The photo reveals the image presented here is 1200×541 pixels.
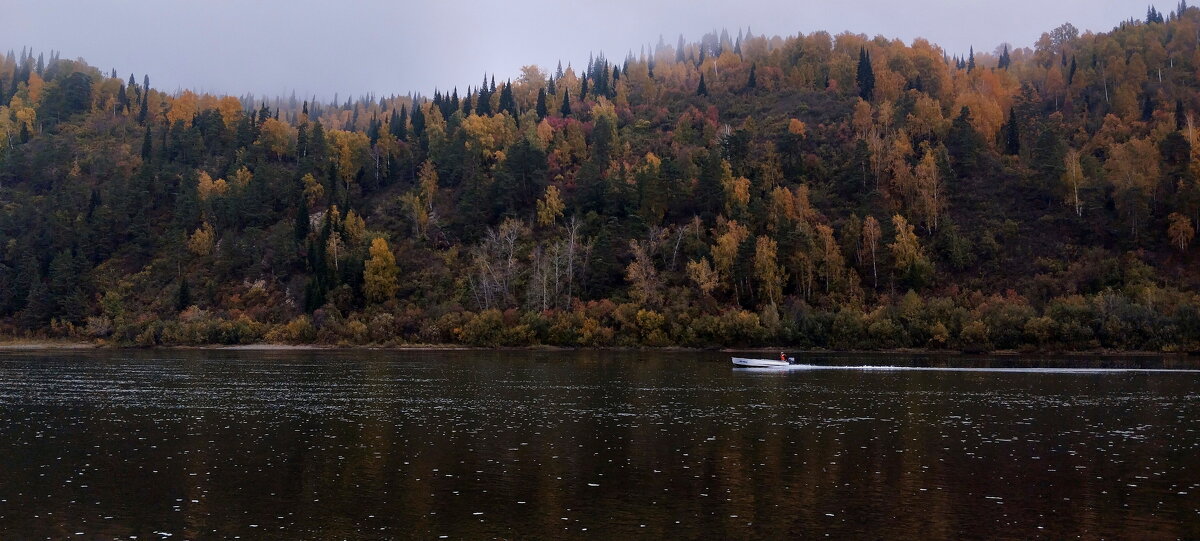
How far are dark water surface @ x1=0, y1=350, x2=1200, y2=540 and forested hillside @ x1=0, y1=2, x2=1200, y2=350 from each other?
1906 inches

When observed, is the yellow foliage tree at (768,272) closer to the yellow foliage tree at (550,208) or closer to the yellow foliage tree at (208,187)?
the yellow foliage tree at (550,208)

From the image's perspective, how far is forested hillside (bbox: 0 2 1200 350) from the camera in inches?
4567

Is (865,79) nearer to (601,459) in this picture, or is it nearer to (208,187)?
(208,187)

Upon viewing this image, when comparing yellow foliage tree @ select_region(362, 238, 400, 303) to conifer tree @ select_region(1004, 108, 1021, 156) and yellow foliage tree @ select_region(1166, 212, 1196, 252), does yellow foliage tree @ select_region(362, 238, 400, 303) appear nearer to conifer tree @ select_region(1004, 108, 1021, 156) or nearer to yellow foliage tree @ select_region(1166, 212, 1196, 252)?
conifer tree @ select_region(1004, 108, 1021, 156)

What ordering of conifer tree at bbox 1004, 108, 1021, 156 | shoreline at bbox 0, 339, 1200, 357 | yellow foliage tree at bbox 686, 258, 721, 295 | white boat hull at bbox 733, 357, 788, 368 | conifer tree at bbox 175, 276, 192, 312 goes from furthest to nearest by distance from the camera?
1. conifer tree at bbox 1004, 108, 1021, 156
2. conifer tree at bbox 175, 276, 192, 312
3. yellow foliage tree at bbox 686, 258, 721, 295
4. shoreline at bbox 0, 339, 1200, 357
5. white boat hull at bbox 733, 357, 788, 368

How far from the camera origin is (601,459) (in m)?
35.7

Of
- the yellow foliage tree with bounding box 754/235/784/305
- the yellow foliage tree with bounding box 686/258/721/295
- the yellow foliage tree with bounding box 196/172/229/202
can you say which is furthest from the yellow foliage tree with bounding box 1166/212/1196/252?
the yellow foliage tree with bounding box 196/172/229/202

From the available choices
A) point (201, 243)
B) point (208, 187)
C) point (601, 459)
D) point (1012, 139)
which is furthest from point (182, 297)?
point (1012, 139)

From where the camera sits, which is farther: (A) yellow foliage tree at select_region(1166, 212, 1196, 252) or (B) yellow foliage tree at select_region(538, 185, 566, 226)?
(B) yellow foliage tree at select_region(538, 185, 566, 226)

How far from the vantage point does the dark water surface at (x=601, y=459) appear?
25.5 m

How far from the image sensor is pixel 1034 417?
48.7 metres

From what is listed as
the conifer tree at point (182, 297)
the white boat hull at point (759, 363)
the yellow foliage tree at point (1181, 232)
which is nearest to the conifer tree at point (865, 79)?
the yellow foliage tree at point (1181, 232)

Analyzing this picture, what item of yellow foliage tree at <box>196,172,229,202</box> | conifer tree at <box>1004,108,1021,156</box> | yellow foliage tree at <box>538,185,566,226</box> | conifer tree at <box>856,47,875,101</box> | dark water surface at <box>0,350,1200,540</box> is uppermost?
conifer tree at <box>856,47,875,101</box>

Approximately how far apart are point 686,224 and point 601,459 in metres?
109
